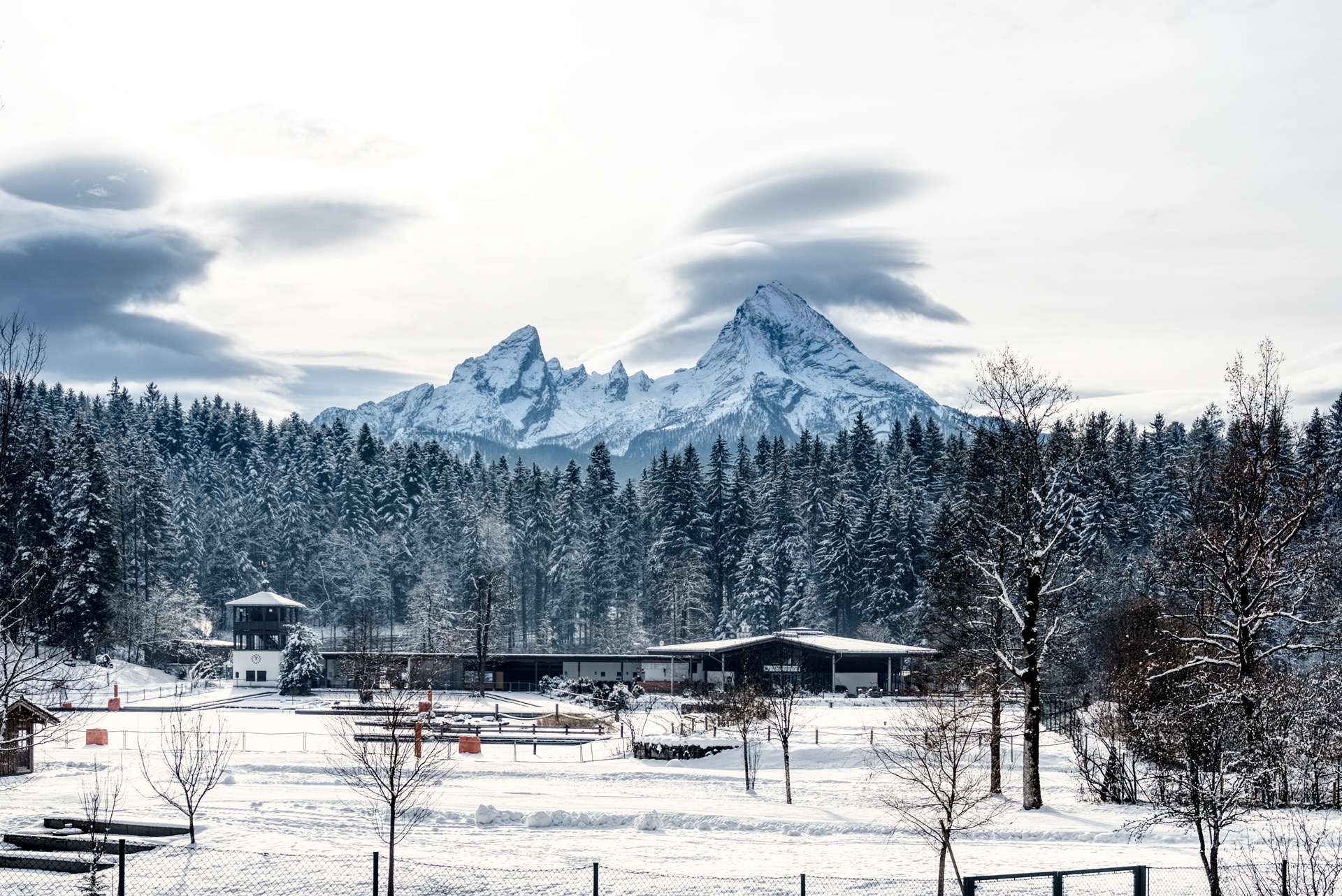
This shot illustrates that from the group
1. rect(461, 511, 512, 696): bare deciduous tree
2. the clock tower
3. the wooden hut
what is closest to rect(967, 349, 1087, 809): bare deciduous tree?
the wooden hut

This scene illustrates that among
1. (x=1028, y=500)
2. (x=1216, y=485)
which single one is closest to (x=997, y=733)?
(x=1028, y=500)

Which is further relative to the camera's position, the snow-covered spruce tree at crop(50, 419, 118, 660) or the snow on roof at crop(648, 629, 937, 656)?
the snow on roof at crop(648, 629, 937, 656)

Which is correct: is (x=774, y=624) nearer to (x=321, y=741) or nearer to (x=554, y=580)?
(x=554, y=580)

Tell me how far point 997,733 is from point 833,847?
799 cm

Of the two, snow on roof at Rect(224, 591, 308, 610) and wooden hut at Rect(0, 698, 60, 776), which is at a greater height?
snow on roof at Rect(224, 591, 308, 610)

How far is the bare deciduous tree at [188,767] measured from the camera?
26141 millimetres

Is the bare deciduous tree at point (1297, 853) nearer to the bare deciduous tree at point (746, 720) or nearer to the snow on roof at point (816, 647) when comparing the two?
the bare deciduous tree at point (746, 720)

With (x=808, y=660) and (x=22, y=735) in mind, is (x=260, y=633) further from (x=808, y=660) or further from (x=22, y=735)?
(x=22, y=735)

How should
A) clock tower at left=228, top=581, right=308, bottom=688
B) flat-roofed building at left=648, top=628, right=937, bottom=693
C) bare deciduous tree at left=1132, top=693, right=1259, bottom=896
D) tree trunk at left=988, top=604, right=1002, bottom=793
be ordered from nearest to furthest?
bare deciduous tree at left=1132, top=693, right=1259, bottom=896 → tree trunk at left=988, top=604, right=1002, bottom=793 → flat-roofed building at left=648, top=628, right=937, bottom=693 → clock tower at left=228, top=581, right=308, bottom=688

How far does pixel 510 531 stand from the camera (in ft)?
440

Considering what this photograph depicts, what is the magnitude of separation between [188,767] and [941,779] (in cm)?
2684

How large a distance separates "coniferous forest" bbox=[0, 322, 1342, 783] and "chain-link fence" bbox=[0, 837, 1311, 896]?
680 cm

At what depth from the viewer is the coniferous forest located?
3183 cm

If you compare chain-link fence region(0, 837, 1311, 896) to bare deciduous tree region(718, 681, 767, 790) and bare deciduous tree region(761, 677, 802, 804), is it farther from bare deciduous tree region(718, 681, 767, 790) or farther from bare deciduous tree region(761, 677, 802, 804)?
bare deciduous tree region(718, 681, 767, 790)
